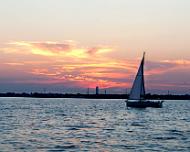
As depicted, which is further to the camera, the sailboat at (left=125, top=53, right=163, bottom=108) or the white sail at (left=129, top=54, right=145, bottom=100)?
the white sail at (left=129, top=54, right=145, bottom=100)

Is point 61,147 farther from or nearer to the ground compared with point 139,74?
nearer to the ground

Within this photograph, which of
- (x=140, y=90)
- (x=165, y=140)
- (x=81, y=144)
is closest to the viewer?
(x=81, y=144)

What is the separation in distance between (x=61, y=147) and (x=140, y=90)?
207 ft

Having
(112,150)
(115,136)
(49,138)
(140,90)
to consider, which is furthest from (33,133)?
(140,90)

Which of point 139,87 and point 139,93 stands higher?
point 139,87

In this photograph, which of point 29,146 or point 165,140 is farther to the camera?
point 165,140

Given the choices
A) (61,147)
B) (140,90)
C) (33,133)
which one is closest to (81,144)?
(61,147)

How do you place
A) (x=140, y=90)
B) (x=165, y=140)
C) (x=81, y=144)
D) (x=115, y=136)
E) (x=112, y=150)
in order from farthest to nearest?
(x=140, y=90)
(x=115, y=136)
(x=165, y=140)
(x=81, y=144)
(x=112, y=150)

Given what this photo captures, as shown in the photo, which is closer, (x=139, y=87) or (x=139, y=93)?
(x=139, y=93)

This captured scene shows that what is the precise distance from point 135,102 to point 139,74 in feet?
17.3

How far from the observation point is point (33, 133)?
42906mm

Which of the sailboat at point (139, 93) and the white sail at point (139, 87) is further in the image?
the white sail at point (139, 87)

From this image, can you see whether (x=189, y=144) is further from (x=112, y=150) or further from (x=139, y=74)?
(x=139, y=74)

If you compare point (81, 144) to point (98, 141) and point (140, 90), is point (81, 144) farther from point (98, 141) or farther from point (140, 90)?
point (140, 90)
